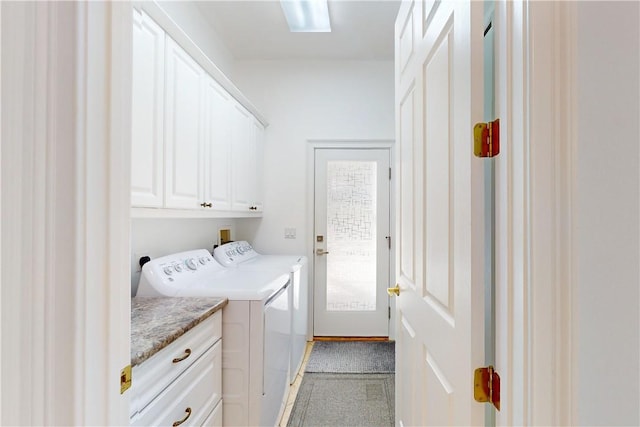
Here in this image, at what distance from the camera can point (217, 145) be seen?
2184 millimetres

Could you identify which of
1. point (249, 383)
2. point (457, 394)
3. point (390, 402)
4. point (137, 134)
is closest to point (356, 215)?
point (390, 402)

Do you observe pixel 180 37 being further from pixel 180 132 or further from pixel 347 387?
pixel 347 387

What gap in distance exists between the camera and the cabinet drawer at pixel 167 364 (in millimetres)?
995

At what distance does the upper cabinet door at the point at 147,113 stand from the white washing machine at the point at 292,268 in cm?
116

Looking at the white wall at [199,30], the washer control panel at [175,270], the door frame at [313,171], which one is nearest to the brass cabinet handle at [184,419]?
the washer control panel at [175,270]

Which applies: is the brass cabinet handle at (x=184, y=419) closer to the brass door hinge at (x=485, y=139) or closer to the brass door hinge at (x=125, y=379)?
the brass door hinge at (x=125, y=379)

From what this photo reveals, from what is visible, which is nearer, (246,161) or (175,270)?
(175,270)

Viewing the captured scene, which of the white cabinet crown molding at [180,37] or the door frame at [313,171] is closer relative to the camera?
the white cabinet crown molding at [180,37]

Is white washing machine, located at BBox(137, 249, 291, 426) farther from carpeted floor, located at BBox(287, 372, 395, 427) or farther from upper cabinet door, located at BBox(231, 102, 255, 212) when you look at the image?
upper cabinet door, located at BBox(231, 102, 255, 212)

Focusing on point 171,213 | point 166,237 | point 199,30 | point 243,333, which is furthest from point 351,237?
point 199,30

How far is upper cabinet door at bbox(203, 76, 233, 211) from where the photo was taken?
6.64 feet

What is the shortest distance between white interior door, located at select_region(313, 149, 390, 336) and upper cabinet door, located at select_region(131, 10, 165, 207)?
2.03 meters

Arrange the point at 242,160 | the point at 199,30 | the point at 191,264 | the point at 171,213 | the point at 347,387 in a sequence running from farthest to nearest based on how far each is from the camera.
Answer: the point at 242,160
the point at 199,30
the point at 347,387
the point at 191,264
the point at 171,213

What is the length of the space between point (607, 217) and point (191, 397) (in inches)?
56.4
